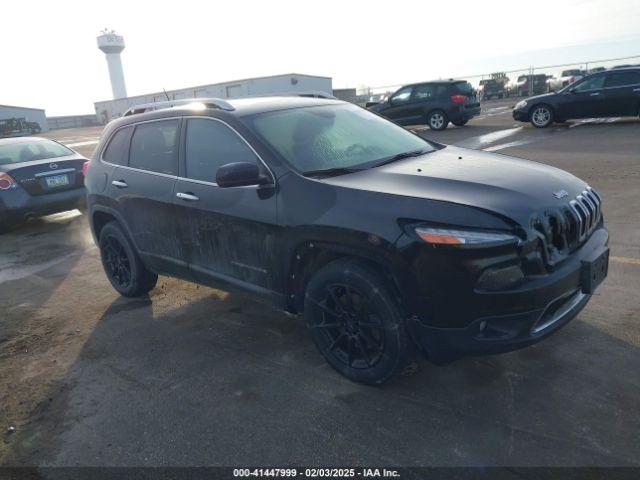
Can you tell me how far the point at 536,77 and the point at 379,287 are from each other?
35170 mm

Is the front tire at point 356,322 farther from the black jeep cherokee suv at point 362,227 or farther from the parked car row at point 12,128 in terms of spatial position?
the parked car row at point 12,128

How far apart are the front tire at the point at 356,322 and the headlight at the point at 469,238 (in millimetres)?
445

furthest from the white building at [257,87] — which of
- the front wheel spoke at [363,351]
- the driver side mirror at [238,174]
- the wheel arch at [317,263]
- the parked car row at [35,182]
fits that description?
the front wheel spoke at [363,351]

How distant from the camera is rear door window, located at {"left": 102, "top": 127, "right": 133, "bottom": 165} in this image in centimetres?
476

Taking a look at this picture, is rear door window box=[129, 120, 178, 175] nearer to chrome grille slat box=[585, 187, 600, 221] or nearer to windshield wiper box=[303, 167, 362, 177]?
windshield wiper box=[303, 167, 362, 177]

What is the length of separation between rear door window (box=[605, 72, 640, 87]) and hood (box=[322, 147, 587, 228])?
13.2 meters

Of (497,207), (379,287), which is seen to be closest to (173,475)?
(379,287)

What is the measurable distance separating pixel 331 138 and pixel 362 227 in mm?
1165

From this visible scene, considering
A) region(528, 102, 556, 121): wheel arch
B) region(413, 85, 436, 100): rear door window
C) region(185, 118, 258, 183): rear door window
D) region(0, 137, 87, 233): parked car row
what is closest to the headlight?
region(185, 118, 258, 183): rear door window

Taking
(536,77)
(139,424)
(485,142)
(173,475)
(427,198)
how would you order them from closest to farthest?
(173,475)
(427,198)
(139,424)
(485,142)
(536,77)

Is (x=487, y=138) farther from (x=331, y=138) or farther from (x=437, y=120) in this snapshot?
(x=331, y=138)

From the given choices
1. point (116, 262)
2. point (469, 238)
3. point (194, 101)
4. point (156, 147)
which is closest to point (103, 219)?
point (116, 262)

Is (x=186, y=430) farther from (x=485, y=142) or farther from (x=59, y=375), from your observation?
(x=485, y=142)

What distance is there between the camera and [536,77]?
33.5m
